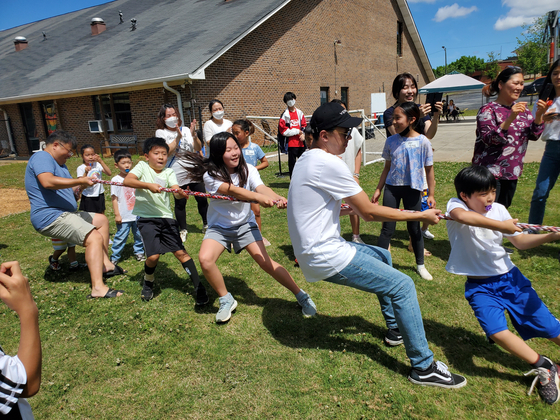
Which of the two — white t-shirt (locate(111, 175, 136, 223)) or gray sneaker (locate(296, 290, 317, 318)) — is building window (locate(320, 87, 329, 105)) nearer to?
white t-shirt (locate(111, 175, 136, 223))

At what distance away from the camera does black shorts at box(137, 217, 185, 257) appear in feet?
13.8

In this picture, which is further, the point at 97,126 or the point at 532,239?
the point at 97,126

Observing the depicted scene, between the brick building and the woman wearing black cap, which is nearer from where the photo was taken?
the woman wearing black cap

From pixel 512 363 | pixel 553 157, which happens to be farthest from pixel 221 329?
pixel 553 157

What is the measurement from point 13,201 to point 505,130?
1240 centimetres

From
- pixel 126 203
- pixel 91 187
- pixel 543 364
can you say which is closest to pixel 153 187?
pixel 126 203

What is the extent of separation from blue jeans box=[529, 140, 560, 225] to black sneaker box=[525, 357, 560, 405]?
292cm

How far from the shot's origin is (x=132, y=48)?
19219mm

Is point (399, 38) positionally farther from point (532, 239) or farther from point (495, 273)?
point (495, 273)

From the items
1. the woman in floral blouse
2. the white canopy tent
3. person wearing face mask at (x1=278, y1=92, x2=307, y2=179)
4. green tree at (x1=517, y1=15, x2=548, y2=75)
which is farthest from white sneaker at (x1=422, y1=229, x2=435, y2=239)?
green tree at (x1=517, y1=15, x2=548, y2=75)

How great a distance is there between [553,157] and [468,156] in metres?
8.79

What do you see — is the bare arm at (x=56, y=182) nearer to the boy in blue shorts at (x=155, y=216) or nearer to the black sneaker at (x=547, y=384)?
the boy in blue shorts at (x=155, y=216)

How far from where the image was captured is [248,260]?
17.8 feet

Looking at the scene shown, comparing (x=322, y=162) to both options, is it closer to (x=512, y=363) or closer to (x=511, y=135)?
(x=512, y=363)
